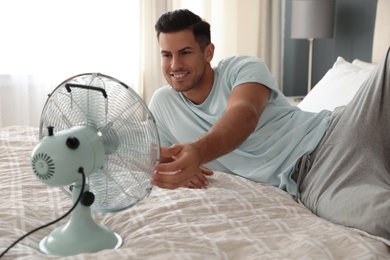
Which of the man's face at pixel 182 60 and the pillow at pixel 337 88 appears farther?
the pillow at pixel 337 88

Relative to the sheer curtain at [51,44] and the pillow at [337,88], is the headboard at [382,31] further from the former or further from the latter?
the sheer curtain at [51,44]

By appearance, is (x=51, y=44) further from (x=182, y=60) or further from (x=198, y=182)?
(x=198, y=182)

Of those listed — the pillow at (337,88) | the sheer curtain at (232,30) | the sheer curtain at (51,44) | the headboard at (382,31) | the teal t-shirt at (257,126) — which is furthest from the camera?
the sheer curtain at (232,30)

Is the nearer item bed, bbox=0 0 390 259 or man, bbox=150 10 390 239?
bed, bbox=0 0 390 259

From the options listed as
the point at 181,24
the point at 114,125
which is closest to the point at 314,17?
the point at 181,24

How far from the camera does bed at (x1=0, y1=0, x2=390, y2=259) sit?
3.14ft

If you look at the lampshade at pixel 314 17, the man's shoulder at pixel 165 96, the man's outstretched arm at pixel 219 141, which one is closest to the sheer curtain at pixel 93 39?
the lampshade at pixel 314 17

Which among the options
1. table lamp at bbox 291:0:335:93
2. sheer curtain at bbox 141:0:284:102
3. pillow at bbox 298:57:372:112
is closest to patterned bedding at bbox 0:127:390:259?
pillow at bbox 298:57:372:112

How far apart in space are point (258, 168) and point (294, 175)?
12cm

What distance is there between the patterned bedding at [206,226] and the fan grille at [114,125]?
0.41 feet

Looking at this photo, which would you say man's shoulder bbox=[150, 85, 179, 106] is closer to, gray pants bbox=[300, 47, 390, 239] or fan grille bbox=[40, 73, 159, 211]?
gray pants bbox=[300, 47, 390, 239]

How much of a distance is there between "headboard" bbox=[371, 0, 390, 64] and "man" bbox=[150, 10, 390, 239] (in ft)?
3.51

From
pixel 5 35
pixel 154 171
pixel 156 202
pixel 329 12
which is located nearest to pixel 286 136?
pixel 156 202

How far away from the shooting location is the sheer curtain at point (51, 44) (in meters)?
3.21
